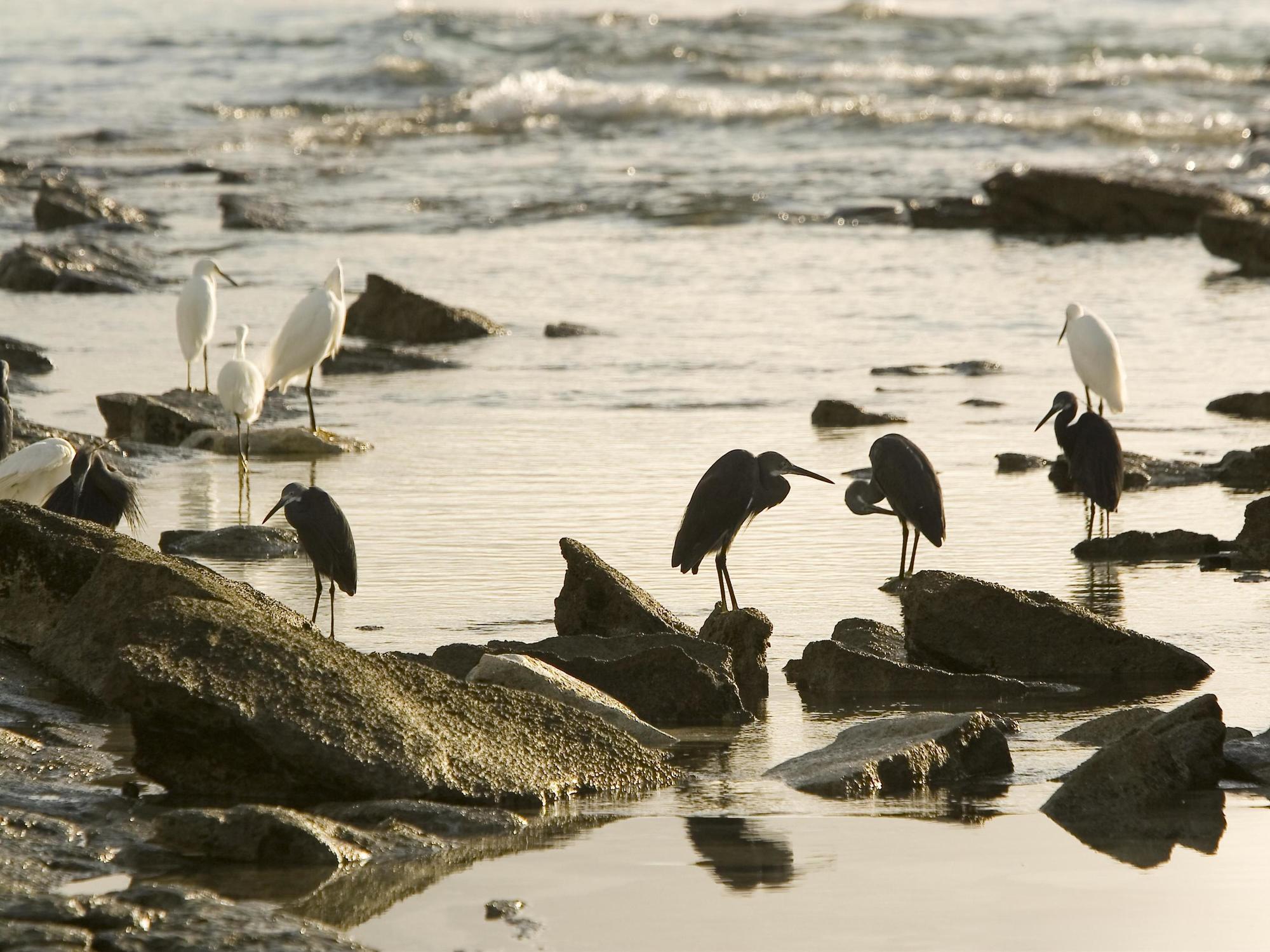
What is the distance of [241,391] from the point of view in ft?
34.4

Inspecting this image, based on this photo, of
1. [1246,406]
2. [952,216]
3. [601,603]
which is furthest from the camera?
[952,216]

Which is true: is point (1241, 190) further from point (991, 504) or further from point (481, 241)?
point (991, 504)

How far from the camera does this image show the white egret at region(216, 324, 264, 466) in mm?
10492

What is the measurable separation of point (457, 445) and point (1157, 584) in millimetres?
4089

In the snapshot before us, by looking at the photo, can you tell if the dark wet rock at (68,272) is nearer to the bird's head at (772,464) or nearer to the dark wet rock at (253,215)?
the dark wet rock at (253,215)

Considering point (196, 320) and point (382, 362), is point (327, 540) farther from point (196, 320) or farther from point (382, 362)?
point (382, 362)

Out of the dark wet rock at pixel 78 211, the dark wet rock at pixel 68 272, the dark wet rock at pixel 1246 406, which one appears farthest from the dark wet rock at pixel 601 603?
the dark wet rock at pixel 78 211

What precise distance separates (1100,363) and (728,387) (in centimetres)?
235

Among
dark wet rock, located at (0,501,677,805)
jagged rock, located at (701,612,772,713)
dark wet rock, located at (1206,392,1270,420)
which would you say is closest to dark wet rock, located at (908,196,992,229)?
dark wet rock, located at (1206,392,1270,420)

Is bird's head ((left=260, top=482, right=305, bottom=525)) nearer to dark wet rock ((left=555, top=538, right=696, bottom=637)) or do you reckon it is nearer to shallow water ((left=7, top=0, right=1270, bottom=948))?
shallow water ((left=7, top=0, right=1270, bottom=948))

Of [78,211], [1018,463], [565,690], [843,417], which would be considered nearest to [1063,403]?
[1018,463]

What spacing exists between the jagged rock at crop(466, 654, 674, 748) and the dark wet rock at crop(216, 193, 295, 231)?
15.9m

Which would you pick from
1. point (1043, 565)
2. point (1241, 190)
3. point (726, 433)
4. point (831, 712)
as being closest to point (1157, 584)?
point (1043, 565)

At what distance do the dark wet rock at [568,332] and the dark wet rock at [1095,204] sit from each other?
312 inches
